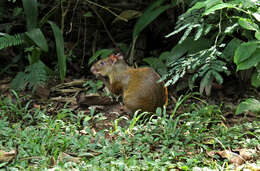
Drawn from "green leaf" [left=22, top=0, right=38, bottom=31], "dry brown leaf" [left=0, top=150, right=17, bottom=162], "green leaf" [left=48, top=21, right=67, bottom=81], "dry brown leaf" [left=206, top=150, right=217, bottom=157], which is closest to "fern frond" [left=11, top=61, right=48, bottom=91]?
"green leaf" [left=48, top=21, right=67, bottom=81]

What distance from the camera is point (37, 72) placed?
510 centimetres

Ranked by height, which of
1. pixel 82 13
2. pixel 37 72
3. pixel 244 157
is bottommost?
pixel 244 157

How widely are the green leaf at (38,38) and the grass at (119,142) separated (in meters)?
1.07

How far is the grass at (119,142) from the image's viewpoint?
3078 millimetres

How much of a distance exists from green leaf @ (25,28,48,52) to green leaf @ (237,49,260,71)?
279 cm

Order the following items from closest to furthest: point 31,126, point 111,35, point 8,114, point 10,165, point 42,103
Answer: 1. point 10,165
2. point 31,126
3. point 8,114
4. point 42,103
5. point 111,35

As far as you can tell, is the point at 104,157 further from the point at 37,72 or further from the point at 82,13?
the point at 82,13

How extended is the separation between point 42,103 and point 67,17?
71.7 inches

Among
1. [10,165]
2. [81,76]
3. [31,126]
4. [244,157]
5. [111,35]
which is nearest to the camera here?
[10,165]

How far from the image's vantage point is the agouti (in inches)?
168

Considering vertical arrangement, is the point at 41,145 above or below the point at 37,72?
below

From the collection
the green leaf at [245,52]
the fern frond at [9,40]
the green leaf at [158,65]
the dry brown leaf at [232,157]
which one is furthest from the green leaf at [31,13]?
the dry brown leaf at [232,157]

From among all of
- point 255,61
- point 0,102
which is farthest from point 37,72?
point 255,61

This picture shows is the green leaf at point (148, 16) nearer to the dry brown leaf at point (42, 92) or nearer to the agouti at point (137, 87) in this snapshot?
the agouti at point (137, 87)
